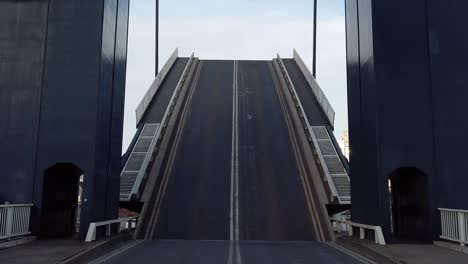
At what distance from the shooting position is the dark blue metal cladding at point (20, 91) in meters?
15.3

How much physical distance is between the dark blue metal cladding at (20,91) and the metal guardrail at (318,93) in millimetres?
18989

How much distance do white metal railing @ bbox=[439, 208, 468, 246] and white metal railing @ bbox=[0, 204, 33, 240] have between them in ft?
39.0

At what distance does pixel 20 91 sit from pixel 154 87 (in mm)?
22708

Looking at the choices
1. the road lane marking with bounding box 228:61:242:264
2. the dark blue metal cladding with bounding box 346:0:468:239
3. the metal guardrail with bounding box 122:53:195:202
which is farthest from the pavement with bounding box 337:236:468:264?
the metal guardrail with bounding box 122:53:195:202

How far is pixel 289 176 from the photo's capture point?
23.7 meters

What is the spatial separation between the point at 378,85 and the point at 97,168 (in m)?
9.25

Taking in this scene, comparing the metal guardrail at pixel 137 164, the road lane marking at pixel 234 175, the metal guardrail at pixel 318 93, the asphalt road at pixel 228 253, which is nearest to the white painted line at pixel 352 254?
the asphalt road at pixel 228 253

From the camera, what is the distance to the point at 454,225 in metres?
13.6

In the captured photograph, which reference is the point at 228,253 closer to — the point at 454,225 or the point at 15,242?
the point at 15,242

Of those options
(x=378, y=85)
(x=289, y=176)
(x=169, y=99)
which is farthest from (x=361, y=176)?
(x=169, y=99)

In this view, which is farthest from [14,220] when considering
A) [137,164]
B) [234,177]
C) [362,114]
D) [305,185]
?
[305,185]

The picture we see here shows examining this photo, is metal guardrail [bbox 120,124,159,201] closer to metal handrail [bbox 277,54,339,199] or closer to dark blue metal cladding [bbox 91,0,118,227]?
dark blue metal cladding [bbox 91,0,118,227]

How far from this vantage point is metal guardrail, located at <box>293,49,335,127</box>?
30903mm

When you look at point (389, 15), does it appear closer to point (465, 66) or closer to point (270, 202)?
point (465, 66)
